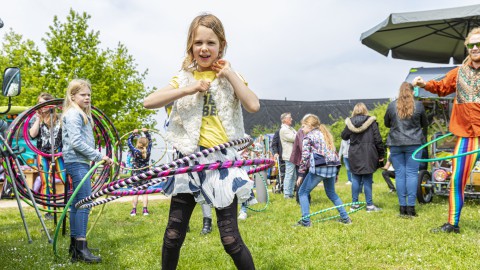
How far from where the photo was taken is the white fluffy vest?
2.81 meters

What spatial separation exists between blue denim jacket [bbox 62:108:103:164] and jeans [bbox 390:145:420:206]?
14.5ft

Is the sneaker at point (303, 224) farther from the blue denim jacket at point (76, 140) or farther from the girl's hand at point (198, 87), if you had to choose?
the girl's hand at point (198, 87)

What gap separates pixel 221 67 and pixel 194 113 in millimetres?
334

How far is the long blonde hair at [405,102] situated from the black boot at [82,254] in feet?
15.8

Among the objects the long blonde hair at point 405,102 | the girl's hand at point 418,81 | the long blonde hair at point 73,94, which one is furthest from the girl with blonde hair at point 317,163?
the long blonde hair at point 73,94

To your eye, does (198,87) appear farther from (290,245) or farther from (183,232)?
(290,245)

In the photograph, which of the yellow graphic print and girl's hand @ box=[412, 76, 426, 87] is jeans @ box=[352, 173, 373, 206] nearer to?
girl's hand @ box=[412, 76, 426, 87]

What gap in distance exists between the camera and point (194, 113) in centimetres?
282

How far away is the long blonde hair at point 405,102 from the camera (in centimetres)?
680

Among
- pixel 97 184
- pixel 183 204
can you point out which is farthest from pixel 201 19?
pixel 97 184

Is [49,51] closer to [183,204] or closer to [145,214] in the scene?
[145,214]

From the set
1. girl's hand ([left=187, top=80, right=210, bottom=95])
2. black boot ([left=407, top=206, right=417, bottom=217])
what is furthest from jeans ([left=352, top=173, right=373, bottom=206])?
girl's hand ([left=187, top=80, right=210, bottom=95])

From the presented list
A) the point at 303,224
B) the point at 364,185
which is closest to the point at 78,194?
the point at 303,224

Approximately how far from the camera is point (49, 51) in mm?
21734
